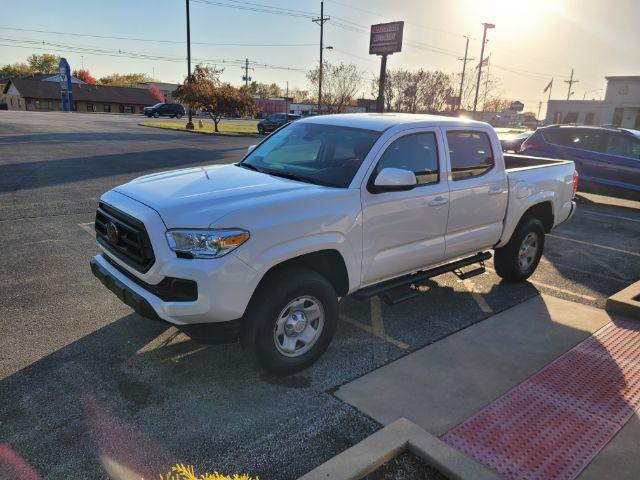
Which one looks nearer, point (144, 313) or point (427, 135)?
point (144, 313)

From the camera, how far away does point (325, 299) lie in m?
3.74

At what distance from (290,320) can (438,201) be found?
1.83 metres

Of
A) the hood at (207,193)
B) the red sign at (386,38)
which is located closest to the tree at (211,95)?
the red sign at (386,38)

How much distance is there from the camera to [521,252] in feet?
19.5

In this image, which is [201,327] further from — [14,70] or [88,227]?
[14,70]

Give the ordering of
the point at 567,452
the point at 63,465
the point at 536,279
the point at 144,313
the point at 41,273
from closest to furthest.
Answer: the point at 63,465 → the point at 567,452 → the point at 144,313 → the point at 41,273 → the point at 536,279

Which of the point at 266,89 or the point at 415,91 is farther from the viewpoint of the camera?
the point at 266,89

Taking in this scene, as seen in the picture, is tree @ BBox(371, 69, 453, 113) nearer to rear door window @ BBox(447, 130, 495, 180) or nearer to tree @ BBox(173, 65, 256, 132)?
tree @ BBox(173, 65, 256, 132)

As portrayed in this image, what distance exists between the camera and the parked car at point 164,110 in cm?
5722

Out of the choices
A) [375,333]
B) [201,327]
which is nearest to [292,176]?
[201,327]

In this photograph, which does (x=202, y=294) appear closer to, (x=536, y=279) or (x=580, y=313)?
(x=580, y=313)

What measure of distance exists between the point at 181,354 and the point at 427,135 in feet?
9.71

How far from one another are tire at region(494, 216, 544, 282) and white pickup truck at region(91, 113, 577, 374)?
380mm

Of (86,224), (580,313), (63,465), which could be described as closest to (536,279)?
(580,313)
